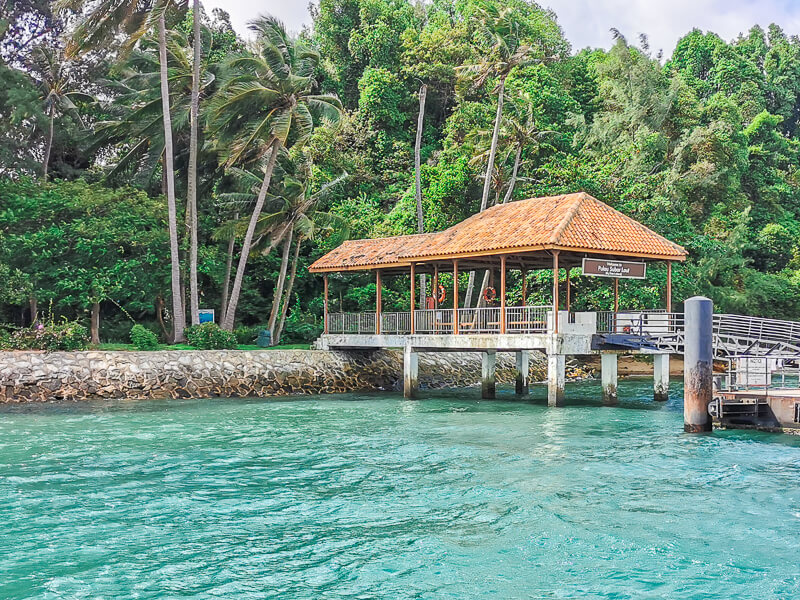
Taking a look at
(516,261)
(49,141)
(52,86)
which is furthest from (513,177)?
(52,86)

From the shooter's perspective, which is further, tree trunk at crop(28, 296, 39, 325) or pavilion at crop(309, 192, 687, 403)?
tree trunk at crop(28, 296, 39, 325)

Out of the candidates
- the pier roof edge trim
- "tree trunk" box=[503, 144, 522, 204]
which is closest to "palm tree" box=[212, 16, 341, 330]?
the pier roof edge trim

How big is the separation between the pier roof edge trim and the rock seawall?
148 inches

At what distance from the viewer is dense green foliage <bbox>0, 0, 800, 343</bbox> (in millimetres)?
30859

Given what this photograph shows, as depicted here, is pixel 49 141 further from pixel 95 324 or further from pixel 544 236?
pixel 544 236

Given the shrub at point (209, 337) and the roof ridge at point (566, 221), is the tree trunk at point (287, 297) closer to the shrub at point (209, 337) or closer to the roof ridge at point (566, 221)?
the shrub at point (209, 337)

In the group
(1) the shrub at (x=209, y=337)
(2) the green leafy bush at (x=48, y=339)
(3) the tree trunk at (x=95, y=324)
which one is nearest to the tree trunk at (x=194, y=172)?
(1) the shrub at (x=209, y=337)

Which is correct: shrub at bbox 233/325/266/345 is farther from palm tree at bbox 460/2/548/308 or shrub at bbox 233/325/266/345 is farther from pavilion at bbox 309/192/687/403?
palm tree at bbox 460/2/548/308

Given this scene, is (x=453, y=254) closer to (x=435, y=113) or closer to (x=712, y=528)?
(x=712, y=528)

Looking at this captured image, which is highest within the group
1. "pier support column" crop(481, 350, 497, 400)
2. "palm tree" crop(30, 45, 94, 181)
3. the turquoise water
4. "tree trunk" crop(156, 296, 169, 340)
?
"palm tree" crop(30, 45, 94, 181)

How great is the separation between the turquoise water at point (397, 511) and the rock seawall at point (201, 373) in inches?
204

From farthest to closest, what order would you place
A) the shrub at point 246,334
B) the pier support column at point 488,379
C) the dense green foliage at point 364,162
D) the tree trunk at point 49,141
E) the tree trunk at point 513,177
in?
the tree trunk at point 513,177, the tree trunk at point 49,141, the shrub at point 246,334, the dense green foliage at point 364,162, the pier support column at point 488,379

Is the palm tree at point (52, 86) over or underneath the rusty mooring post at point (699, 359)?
over

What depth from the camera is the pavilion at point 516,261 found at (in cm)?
2202
